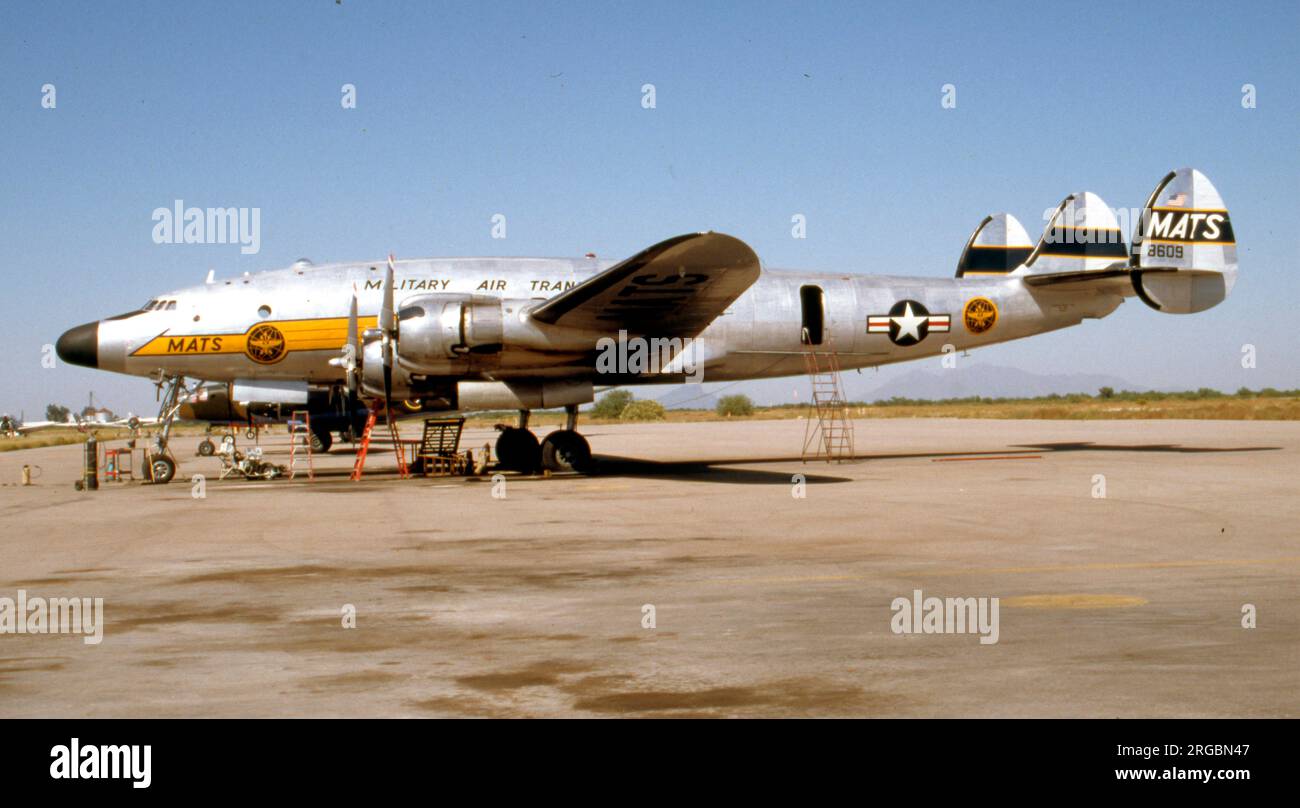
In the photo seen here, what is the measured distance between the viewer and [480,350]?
20141 millimetres

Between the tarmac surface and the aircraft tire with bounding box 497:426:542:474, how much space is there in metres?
4.20

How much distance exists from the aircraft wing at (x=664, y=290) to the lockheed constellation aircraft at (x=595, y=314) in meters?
0.05

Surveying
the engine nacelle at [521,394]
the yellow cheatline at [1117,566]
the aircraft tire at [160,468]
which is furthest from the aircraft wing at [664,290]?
the aircraft tire at [160,468]

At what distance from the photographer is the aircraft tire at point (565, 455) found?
72.9ft

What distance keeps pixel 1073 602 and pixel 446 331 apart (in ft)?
46.3

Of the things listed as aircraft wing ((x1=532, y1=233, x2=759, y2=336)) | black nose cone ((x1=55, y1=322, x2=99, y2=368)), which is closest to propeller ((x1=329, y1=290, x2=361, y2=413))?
aircraft wing ((x1=532, y1=233, x2=759, y2=336))

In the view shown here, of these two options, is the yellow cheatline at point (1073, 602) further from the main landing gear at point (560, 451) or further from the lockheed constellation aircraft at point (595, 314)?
the main landing gear at point (560, 451)

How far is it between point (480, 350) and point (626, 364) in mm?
3214

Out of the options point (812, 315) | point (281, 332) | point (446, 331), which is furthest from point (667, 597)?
point (281, 332)

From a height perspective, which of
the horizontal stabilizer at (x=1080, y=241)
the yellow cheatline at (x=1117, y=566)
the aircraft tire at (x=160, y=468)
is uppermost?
the horizontal stabilizer at (x=1080, y=241)

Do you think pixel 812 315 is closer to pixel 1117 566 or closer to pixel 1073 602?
pixel 1117 566

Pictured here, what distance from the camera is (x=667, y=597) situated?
8562mm
